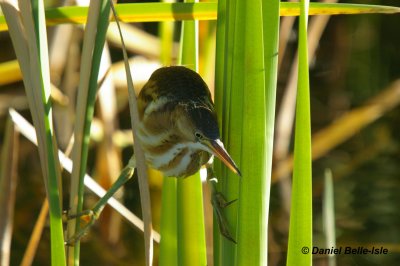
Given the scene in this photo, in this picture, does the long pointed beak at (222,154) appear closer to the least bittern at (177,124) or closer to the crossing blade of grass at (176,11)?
the least bittern at (177,124)

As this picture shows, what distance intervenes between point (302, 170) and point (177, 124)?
448mm

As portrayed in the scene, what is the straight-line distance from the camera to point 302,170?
1171 millimetres

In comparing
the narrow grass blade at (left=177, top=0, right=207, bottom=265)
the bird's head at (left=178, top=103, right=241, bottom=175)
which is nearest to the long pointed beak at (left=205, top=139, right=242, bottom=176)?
the bird's head at (left=178, top=103, right=241, bottom=175)

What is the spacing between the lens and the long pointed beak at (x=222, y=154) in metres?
1.18

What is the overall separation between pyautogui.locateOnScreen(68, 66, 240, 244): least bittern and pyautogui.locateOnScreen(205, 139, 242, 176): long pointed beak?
0.11ft

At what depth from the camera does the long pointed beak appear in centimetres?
118

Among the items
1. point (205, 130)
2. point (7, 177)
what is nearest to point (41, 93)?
point (205, 130)

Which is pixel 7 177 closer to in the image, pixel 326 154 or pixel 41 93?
pixel 41 93

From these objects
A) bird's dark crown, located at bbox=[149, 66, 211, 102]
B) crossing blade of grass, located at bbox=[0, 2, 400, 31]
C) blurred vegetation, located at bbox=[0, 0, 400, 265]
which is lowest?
blurred vegetation, located at bbox=[0, 0, 400, 265]

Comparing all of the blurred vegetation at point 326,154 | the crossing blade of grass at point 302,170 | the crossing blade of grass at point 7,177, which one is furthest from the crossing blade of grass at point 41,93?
the blurred vegetation at point 326,154

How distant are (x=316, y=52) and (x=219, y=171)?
6.29 feet

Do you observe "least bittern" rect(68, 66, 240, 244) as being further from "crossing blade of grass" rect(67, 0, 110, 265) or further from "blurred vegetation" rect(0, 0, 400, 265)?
"blurred vegetation" rect(0, 0, 400, 265)

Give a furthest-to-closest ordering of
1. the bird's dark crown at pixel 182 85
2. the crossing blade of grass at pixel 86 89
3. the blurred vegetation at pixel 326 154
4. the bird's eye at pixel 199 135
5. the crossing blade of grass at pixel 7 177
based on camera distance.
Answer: the blurred vegetation at pixel 326 154
the crossing blade of grass at pixel 7 177
the bird's dark crown at pixel 182 85
the bird's eye at pixel 199 135
the crossing blade of grass at pixel 86 89

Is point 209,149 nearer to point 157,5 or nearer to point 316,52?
point 157,5
